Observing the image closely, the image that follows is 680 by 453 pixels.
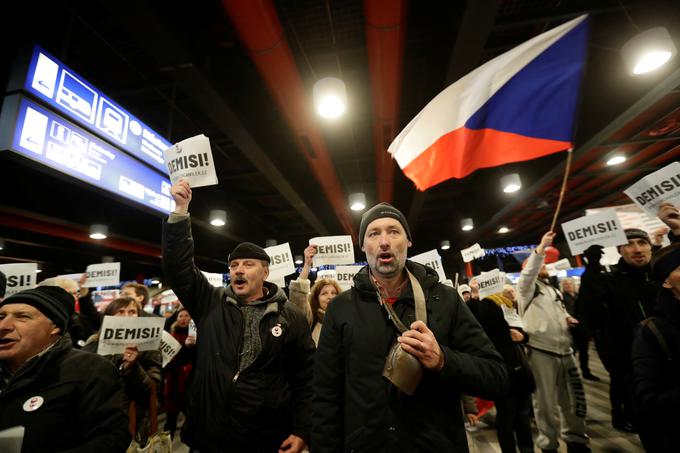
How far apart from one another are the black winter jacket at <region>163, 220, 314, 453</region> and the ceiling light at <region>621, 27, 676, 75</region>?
5076mm

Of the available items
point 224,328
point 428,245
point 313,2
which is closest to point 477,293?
point 224,328

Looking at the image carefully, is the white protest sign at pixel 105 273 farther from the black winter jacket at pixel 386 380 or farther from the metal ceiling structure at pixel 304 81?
the black winter jacket at pixel 386 380

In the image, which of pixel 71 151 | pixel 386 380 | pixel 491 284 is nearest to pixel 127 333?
pixel 71 151

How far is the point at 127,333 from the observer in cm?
272

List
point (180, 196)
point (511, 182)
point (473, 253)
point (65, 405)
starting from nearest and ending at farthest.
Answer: point (65, 405)
point (180, 196)
point (473, 253)
point (511, 182)

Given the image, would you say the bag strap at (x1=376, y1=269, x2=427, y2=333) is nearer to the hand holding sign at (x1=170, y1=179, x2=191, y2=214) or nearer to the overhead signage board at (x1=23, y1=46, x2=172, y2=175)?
the hand holding sign at (x1=170, y1=179, x2=191, y2=214)

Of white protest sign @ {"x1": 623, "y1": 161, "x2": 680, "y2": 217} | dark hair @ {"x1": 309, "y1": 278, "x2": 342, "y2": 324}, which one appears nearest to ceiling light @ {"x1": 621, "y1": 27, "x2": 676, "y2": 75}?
white protest sign @ {"x1": 623, "y1": 161, "x2": 680, "y2": 217}

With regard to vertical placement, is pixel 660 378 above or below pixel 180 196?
below

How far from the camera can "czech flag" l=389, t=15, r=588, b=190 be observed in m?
2.53

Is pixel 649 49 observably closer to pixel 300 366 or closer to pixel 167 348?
pixel 300 366

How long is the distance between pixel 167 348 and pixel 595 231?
5979 mm

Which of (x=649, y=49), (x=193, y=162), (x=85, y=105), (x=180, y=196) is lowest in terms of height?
(x=180, y=196)

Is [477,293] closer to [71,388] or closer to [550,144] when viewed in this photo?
[550,144]

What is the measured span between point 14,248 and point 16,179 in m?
7.56
